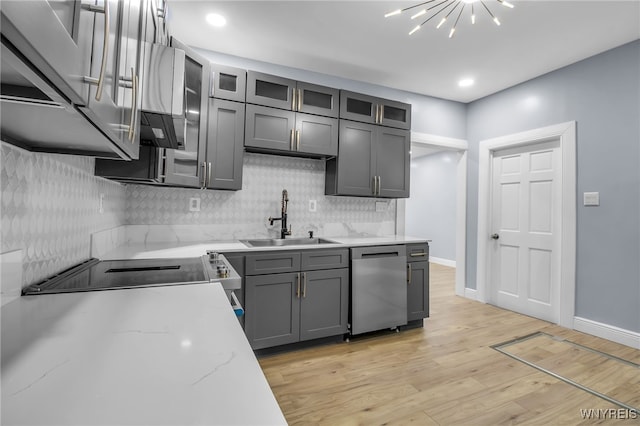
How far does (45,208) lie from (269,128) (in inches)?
73.2

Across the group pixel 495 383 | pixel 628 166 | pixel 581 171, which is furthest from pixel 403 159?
pixel 495 383

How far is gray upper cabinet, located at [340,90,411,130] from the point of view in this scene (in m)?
3.06

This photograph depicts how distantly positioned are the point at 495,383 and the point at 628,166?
91.1 inches

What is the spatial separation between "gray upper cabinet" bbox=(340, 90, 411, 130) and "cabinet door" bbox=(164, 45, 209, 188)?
133cm

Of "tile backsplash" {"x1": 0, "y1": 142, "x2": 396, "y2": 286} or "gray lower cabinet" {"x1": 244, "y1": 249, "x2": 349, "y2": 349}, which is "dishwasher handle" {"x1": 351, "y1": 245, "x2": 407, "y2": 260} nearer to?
"gray lower cabinet" {"x1": 244, "y1": 249, "x2": 349, "y2": 349}

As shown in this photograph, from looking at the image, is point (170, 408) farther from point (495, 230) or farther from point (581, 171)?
point (495, 230)

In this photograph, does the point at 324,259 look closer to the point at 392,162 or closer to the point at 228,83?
the point at 392,162

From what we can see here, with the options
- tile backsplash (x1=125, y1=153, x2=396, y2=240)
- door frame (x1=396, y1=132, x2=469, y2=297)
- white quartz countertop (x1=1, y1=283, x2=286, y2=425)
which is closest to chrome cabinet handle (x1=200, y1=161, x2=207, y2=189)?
tile backsplash (x1=125, y1=153, x2=396, y2=240)

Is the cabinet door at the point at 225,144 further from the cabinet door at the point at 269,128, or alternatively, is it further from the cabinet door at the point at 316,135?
the cabinet door at the point at 316,135

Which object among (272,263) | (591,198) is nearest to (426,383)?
(272,263)

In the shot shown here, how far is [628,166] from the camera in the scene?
269 centimetres

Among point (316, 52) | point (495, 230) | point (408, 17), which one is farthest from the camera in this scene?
point (495, 230)

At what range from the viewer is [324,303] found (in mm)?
2600

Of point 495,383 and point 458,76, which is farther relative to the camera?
point 458,76
